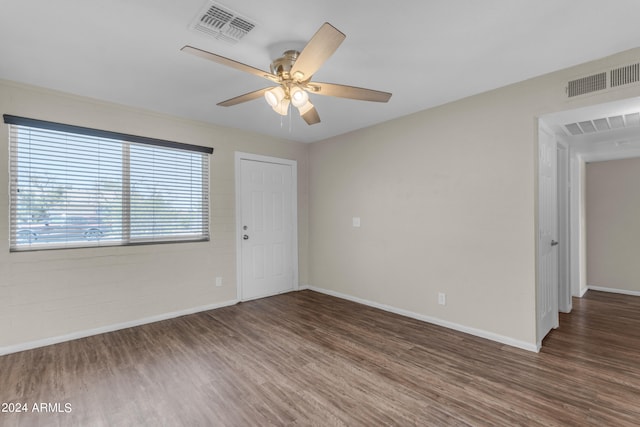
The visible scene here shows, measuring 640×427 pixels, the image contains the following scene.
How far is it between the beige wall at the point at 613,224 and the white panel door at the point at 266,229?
5066mm

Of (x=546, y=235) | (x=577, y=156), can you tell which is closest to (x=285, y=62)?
(x=546, y=235)

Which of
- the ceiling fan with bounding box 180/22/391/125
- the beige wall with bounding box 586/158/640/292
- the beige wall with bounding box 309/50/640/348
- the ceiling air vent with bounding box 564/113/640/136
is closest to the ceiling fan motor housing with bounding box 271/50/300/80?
the ceiling fan with bounding box 180/22/391/125

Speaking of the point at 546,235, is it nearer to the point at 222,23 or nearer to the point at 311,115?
the point at 311,115

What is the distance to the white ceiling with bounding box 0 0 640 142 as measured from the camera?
185 cm

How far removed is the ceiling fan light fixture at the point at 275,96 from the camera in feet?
7.23

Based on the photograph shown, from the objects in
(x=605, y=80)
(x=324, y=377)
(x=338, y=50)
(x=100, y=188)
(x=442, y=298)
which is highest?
(x=338, y=50)

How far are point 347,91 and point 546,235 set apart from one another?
2554 millimetres

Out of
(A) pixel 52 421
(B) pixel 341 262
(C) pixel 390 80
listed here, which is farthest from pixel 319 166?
(A) pixel 52 421

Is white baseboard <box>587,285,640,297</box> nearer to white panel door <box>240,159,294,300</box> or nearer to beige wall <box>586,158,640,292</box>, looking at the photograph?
beige wall <box>586,158,640,292</box>

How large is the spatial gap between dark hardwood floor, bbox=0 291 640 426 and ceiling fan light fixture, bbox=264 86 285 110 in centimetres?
211

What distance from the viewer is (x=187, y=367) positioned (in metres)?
2.54

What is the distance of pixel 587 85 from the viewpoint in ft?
8.15

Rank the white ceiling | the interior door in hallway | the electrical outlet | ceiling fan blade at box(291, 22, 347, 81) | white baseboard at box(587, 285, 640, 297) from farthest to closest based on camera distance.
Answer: white baseboard at box(587, 285, 640, 297) < the electrical outlet < the interior door in hallway < the white ceiling < ceiling fan blade at box(291, 22, 347, 81)

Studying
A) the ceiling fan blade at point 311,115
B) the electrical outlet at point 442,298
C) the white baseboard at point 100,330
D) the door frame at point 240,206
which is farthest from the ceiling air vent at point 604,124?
the white baseboard at point 100,330
